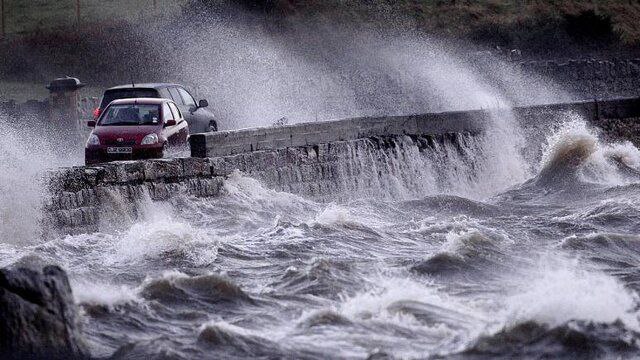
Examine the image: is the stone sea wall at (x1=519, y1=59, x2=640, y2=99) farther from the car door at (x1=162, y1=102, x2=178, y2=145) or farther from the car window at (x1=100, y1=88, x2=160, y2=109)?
the car door at (x1=162, y1=102, x2=178, y2=145)

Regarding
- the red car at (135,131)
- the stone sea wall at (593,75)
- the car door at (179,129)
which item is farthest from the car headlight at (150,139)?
the stone sea wall at (593,75)

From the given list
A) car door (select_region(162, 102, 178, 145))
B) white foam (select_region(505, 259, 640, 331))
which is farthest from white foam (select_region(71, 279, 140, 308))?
car door (select_region(162, 102, 178, 145))

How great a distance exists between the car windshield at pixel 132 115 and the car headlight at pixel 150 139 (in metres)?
0.56

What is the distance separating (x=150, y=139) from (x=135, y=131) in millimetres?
292

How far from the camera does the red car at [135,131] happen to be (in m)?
21.7

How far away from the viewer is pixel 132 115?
22.8 m

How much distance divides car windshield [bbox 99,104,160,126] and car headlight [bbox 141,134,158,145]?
0.56 metres

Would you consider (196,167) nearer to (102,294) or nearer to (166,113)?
(166,113)

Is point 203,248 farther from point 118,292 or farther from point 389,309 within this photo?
point 389,309

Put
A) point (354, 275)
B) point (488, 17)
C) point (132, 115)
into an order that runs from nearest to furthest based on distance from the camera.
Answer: point (354, 275) → point (132, 115) → point (488, 17)

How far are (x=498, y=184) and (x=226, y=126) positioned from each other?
10.5 metres

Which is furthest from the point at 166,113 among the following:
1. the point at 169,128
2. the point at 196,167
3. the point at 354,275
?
the point at 354,275

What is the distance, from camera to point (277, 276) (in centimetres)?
1481

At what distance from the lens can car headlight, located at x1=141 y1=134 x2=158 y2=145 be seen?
861 inches
